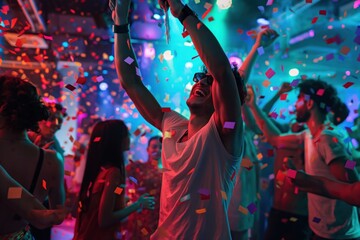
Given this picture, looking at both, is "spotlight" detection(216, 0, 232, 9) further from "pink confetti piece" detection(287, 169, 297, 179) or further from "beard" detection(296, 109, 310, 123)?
"pink confetti piece" detection(287, 169, 297, 179)

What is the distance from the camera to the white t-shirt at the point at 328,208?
280cm

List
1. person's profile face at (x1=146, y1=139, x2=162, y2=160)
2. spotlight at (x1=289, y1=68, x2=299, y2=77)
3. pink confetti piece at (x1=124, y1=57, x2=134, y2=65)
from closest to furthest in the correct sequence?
pink confetti piece at (x1=124, y1=57, x2=134, y2=65) < person's profile face at (x1=146, y1=139, x2=162, y2=160) < spotlight at (x1=289, y1=68, x2=299, y2=77)

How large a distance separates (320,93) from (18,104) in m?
2.45

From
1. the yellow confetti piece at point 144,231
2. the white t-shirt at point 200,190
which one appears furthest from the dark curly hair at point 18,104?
the yellow confetti piece at point 144,231

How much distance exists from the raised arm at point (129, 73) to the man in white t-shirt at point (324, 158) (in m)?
1.44

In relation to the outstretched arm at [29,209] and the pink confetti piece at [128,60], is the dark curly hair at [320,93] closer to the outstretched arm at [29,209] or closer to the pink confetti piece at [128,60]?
the pink confetti piece at [128,60]

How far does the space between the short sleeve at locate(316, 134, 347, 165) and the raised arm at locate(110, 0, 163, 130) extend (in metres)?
1.42

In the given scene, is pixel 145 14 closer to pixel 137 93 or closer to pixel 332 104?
pixel 332 104

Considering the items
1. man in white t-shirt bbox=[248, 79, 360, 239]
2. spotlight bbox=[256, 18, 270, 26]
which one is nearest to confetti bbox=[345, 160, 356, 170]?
man in white t-shirt bbox=[248, 79, 360, 239]

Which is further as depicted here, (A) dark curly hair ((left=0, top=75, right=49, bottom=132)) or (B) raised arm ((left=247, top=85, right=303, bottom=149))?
(B) raised arm ((left=247, top=85, right=303, bottom=149))

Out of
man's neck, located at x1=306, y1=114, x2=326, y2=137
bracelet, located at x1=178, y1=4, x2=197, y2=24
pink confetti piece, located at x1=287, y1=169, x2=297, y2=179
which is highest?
bracelet, located at x1=178, y1=4, x2=197, y2=24

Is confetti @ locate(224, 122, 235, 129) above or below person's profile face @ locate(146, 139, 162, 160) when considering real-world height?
above

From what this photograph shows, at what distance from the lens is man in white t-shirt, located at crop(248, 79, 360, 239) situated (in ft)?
8.89

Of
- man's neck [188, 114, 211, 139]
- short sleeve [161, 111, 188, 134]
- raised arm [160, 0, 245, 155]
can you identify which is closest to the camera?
raised arm [160, 0, 245, 155]
